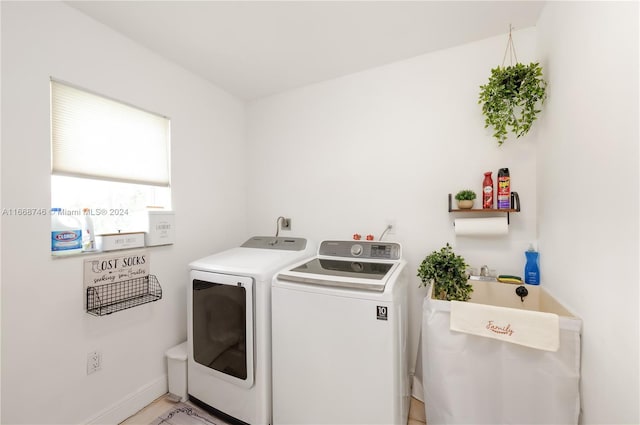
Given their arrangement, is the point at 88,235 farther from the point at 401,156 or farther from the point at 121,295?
the point at 401,156

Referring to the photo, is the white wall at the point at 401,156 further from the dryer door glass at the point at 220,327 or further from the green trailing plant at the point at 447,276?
the dryer door glass at the point at 220,327

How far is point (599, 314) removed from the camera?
94cm

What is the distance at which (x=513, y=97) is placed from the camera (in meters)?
1.48

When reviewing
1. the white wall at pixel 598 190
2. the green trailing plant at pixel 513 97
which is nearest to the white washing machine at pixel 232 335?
the white wall at pixel 598 190

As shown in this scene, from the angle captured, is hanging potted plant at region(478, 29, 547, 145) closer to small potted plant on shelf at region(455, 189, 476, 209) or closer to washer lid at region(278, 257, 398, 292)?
small potted plant on shelf at region(455, 189, 476, 209)

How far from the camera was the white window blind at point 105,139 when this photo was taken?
55.2 inches

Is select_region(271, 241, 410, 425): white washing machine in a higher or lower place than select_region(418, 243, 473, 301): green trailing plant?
lower

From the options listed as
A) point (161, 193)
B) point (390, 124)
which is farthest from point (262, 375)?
point (390, 124)

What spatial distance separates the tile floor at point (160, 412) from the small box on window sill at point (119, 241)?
1.09 metres

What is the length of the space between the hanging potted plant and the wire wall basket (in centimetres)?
241

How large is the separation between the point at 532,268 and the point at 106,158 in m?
2.71

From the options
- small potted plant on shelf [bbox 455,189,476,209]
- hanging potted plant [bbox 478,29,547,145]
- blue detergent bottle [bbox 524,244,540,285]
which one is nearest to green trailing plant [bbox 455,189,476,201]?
small potted plant on shelf [bbox 455,189,476,209]

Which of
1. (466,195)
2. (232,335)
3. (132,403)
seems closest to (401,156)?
(466,195)

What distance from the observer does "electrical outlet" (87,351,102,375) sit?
1473 mm
